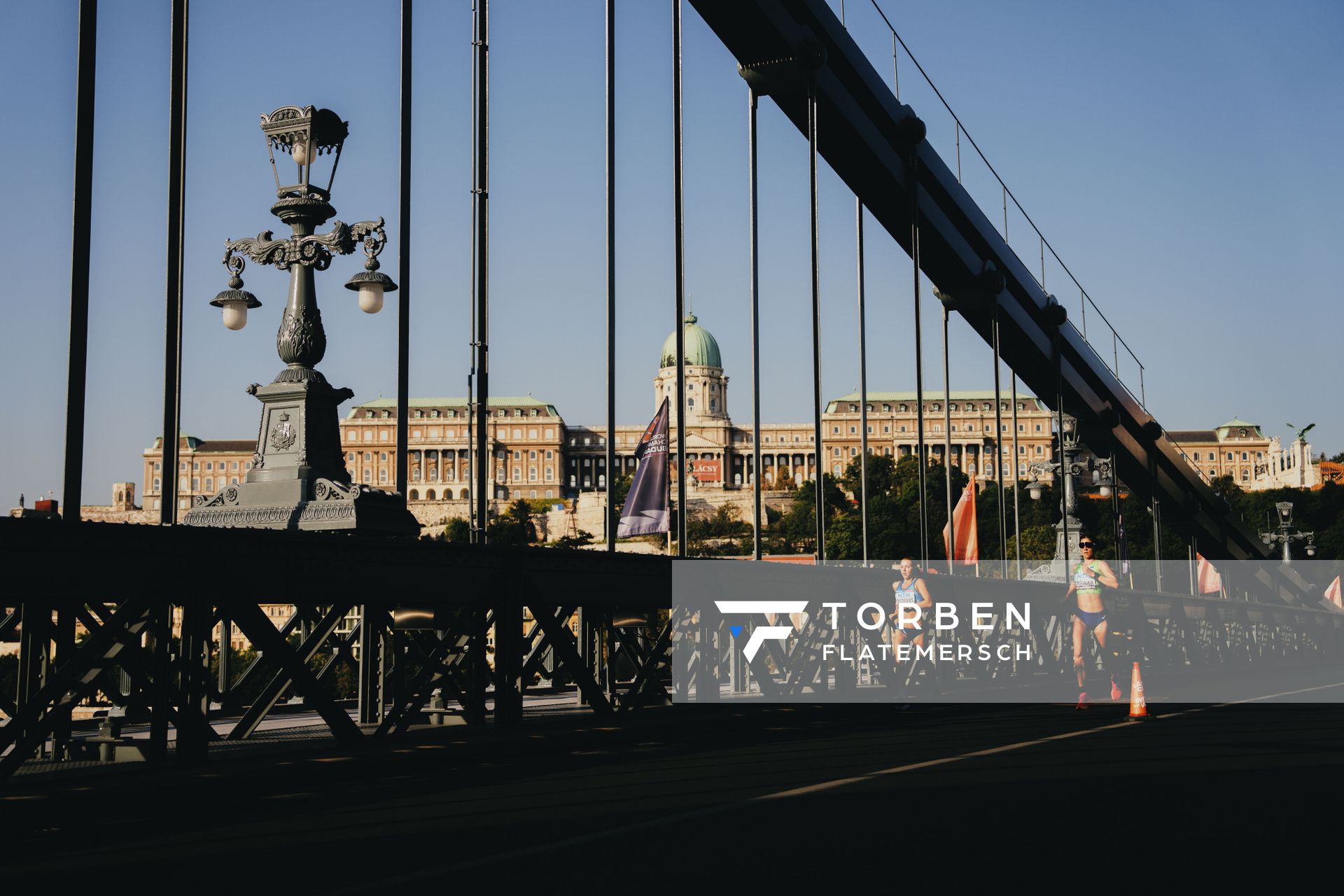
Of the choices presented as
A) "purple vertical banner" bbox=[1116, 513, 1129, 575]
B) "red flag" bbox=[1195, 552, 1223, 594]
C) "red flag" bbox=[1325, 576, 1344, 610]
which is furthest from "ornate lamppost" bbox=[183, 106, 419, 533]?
"red flag" bbox=[1325, 576, 1344, 610]

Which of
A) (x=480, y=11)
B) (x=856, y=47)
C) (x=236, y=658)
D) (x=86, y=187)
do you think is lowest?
(x=236, y=658)

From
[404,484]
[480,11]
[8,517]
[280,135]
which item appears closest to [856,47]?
[480,11]

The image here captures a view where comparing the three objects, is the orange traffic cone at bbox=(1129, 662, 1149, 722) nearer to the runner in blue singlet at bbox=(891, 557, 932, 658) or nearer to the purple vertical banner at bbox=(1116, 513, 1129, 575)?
the runner in blue singlet at bbox=(891, 557, 932, 658)

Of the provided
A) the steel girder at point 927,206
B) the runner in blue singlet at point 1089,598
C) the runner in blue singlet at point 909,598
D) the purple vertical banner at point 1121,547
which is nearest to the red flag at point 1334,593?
the steel girder at point 927,206

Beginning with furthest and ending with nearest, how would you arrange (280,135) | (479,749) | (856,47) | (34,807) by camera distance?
(856,47) < (280,135) < (479,749) < (34,807)

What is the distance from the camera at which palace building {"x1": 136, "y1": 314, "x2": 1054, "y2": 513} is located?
17162cm

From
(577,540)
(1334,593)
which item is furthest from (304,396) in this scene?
(577,540)

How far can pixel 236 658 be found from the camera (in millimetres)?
59406

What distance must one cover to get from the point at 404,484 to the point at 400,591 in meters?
1.28

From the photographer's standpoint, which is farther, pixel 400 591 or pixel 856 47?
pixel 856 47

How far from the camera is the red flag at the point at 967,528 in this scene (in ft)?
89.0

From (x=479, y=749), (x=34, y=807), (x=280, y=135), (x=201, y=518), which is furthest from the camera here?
(x=280, y=135)

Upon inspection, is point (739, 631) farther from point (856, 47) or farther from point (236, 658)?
point (236, 658)

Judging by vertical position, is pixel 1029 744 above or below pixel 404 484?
below
